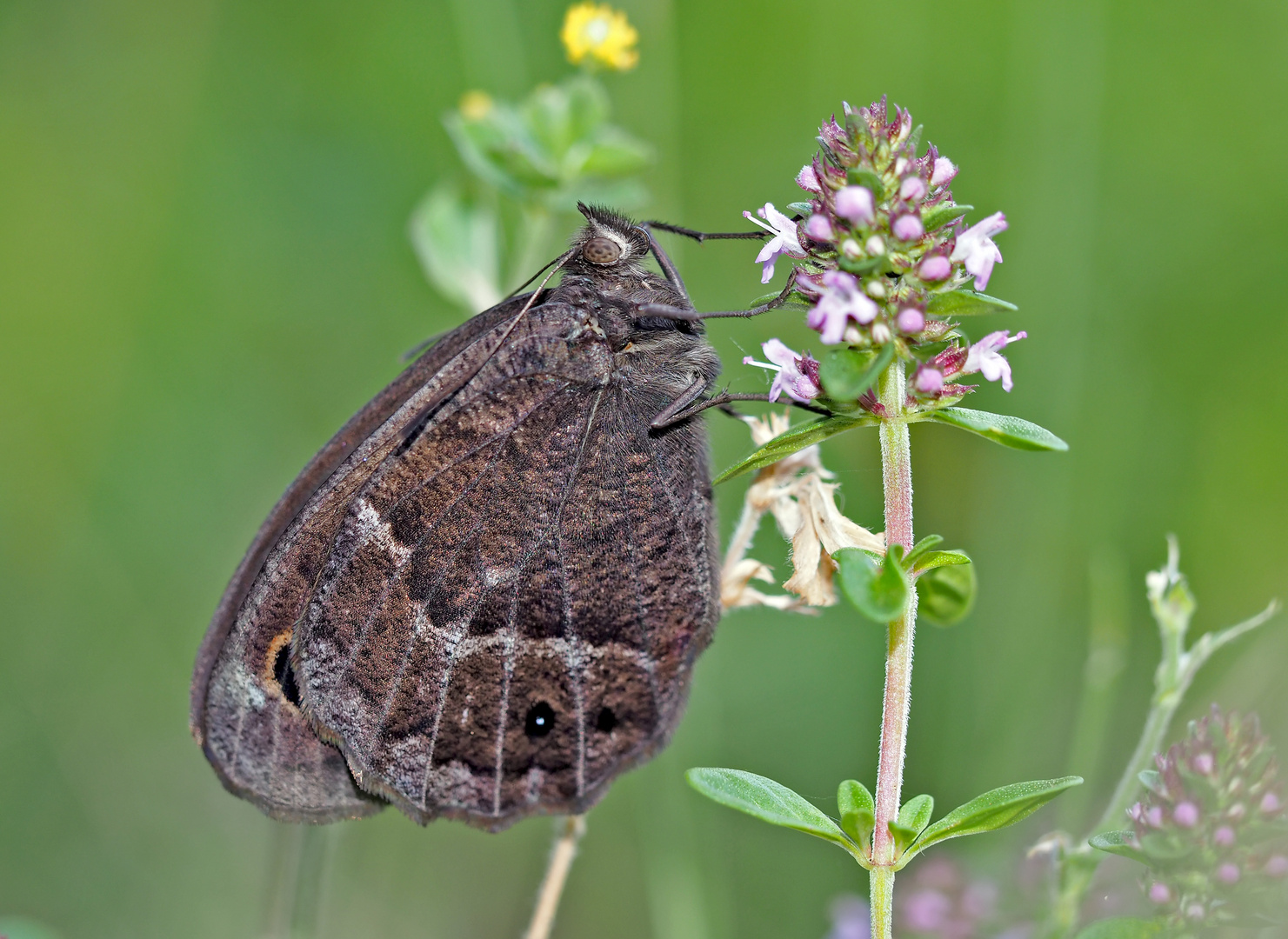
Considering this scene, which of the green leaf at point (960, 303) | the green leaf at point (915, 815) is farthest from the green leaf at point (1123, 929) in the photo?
the green leaf at point (960, 303)

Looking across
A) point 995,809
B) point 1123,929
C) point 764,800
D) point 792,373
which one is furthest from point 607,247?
point 1123,929

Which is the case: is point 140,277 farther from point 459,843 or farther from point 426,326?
point 459,843

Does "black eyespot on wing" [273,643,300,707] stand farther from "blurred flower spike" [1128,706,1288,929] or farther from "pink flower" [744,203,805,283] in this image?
"blurred flower spike" [1128,706,1288,929]

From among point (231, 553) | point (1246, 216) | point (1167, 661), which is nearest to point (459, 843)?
point (231, 553)

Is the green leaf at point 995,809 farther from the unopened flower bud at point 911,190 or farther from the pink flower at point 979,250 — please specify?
the unopened flower bud at point 911,190

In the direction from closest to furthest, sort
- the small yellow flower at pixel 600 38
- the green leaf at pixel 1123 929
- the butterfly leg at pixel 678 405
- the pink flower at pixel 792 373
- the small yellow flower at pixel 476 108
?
1. the green leaf at pixel 1123 929
2. the pink flower at pixel 792 373
3. the butterfly leg at pixel 678 405
4. the small yellow flower at pixel 600 38
5. the small yellow flower at pixel 476 108

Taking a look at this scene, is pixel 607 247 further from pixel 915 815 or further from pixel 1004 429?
pixel 915 815

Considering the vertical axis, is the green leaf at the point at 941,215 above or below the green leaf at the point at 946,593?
above
